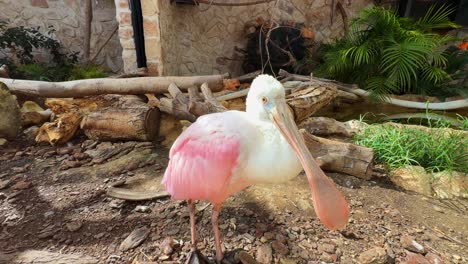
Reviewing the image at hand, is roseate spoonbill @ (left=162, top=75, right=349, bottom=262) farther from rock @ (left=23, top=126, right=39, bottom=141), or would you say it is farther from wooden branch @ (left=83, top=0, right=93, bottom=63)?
wooden branch @ (left=83, top=0, right=93, bottom=63)

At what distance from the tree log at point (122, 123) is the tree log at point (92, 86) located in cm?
20

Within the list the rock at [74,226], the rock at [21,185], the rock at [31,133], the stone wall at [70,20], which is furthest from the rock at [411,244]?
the stone wall at [70,20]

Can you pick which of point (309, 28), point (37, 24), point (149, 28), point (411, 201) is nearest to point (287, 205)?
point (411, 201)

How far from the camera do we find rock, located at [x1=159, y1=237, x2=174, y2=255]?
163 cm

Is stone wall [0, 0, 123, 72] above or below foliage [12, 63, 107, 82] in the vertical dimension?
above

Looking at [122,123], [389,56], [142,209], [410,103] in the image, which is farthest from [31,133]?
[410,103]

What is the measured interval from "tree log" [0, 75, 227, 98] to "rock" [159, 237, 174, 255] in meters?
1.76

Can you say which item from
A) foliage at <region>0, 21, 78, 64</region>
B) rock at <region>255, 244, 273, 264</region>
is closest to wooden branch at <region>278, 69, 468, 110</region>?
rock at <region>255, 244, 273, 264</region>

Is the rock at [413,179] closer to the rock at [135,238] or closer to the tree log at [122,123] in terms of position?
the rock at [135,238]

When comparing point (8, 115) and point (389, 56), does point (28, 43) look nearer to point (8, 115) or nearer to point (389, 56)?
point (8, 115)

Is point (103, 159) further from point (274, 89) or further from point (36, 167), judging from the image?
point (274, 89)

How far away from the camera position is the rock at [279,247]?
1.65 m

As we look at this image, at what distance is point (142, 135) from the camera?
280cm

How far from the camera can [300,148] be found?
1238 mm
